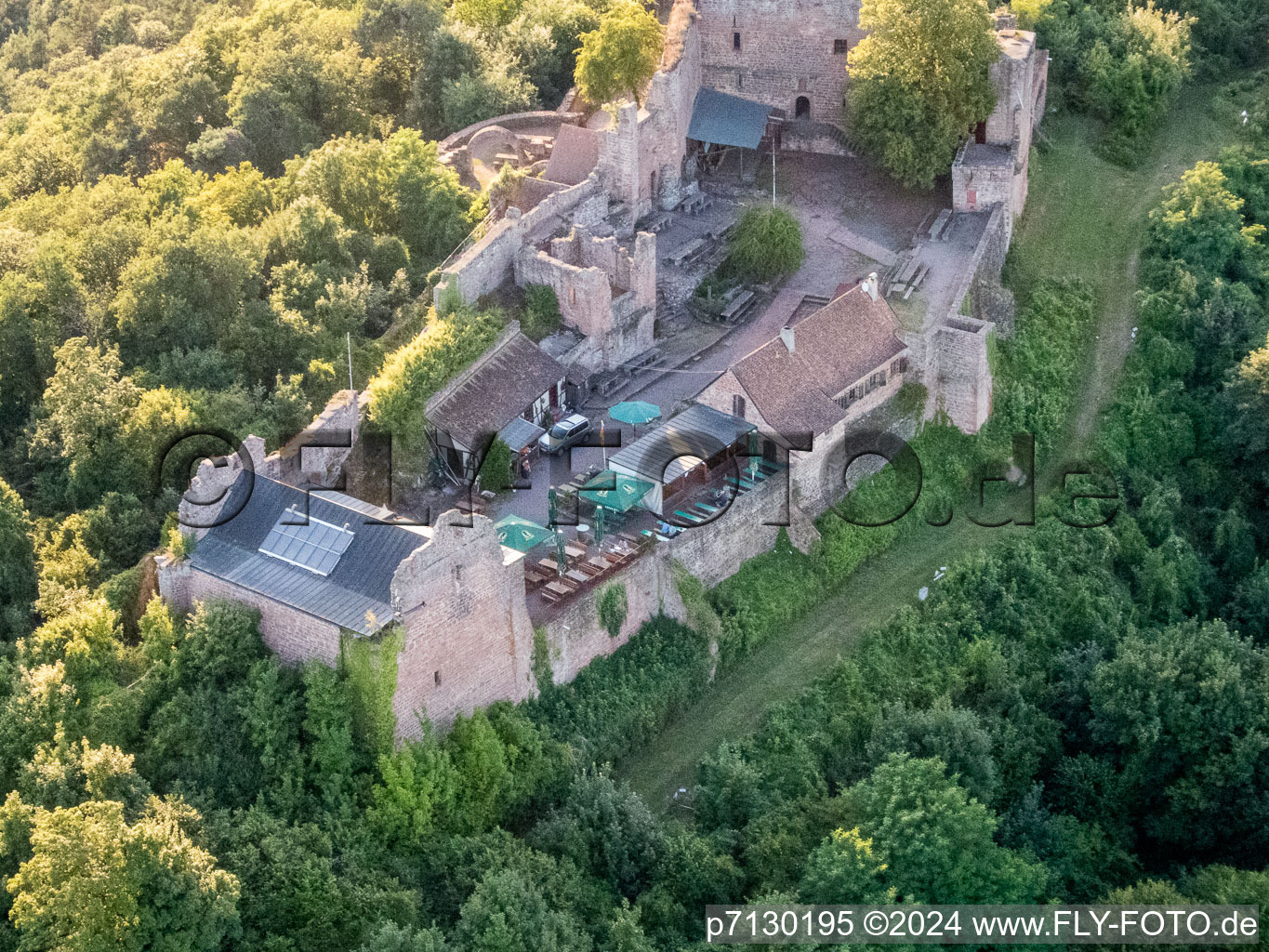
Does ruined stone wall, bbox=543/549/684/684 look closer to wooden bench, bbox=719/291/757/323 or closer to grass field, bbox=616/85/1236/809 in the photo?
grass field, bbox=616/85/1236/809

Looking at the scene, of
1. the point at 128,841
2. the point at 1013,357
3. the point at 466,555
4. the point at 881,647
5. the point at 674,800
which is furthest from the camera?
the point at 1013,357

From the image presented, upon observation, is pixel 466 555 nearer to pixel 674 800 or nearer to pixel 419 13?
pixel 674 800

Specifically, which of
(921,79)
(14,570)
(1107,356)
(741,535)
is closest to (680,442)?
(741,535)

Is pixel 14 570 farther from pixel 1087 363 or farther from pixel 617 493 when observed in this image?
pixel 1087 363

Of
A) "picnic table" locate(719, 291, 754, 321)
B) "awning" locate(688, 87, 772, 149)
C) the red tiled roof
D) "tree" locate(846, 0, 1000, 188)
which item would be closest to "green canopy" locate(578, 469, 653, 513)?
the red tiled roof

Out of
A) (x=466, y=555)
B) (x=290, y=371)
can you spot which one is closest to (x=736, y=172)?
(x=290, y=371)

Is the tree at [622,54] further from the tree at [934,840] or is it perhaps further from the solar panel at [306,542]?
the tree at [934,840]
